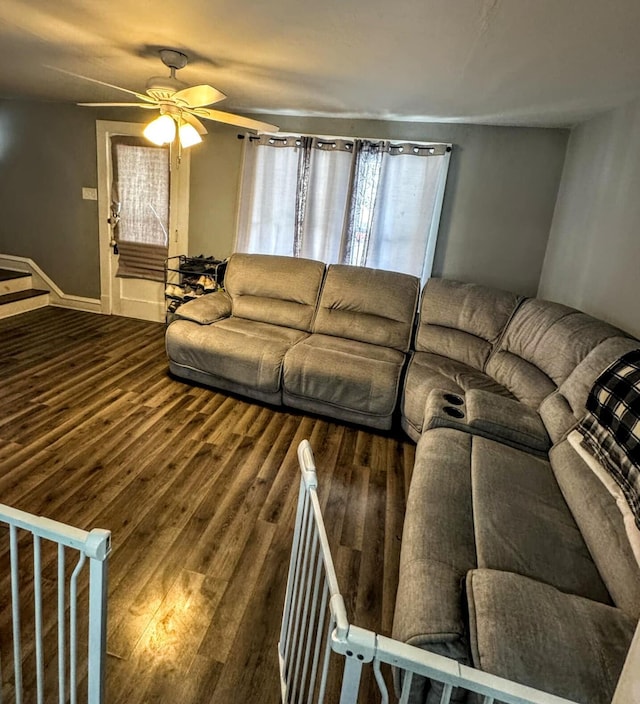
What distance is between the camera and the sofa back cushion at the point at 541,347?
7.47 ft

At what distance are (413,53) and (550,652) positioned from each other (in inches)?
99.2

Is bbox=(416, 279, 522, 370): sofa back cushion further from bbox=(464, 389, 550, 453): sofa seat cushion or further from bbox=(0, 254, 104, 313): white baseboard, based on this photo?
bbox=(0, 254, 104, 313): white baseboard

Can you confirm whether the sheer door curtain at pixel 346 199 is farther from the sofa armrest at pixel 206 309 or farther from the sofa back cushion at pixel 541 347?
the sofa back cushion at pixel 541 347

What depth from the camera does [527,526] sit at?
1.51 meters

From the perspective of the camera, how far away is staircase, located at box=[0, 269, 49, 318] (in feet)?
15.2

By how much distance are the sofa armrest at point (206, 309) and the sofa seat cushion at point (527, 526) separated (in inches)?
92.7

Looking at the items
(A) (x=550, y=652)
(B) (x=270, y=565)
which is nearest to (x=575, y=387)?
(A) (x=550, y=652)


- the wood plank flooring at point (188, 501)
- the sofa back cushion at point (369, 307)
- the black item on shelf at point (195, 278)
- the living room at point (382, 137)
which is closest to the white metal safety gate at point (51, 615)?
the wood plank flooring at point (188, 501)

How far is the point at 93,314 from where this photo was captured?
5012 mm

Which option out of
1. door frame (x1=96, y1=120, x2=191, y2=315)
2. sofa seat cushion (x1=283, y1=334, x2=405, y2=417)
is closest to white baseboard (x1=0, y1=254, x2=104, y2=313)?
door frame (x1=96, y1=120, x2=191, y2=315)

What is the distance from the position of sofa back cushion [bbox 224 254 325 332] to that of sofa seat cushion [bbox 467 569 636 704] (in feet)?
8.87

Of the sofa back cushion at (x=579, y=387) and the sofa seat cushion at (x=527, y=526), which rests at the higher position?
the sofa back cushion at (x=579, y=387)

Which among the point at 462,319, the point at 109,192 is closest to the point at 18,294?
the point at 109,192

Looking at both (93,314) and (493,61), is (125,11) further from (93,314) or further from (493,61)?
(93,314)
